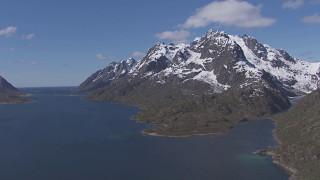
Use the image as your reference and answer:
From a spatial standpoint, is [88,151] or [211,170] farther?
[88,151]

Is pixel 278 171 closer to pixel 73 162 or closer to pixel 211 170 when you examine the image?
pixel 211 170

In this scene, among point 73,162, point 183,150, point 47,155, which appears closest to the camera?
point 73,162

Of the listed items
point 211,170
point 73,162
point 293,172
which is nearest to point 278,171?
point 293,172

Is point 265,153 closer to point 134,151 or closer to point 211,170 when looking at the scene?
point 211,170

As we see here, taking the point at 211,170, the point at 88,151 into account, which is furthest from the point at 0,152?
the point at 211,170

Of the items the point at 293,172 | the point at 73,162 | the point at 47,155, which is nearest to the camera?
the point at 293,172

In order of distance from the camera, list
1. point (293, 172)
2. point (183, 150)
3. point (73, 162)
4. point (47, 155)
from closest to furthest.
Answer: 1. point (293, 172)
2. point (73, 162)
3. point (47, 155)
4. point (183, 150)

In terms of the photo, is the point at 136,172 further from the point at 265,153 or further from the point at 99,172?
the point at 265,153

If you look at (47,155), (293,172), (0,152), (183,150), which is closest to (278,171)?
(293,172)

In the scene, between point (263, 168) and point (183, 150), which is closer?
point (263, 168)
